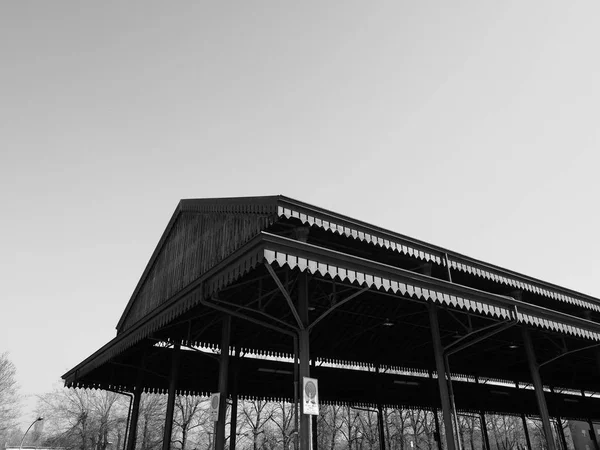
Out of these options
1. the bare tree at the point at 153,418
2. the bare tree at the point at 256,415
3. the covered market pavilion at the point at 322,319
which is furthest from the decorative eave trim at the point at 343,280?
the bare tree at the point at 256,415

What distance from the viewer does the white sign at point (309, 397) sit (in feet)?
29.8

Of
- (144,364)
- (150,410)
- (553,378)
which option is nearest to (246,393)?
(144,364)

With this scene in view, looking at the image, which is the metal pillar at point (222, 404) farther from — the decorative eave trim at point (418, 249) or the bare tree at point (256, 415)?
the bare tree at point (256, 415)

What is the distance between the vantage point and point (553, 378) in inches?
1133

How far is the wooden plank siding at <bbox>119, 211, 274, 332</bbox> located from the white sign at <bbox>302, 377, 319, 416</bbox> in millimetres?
3856

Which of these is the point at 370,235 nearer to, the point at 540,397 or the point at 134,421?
the point at 540,397

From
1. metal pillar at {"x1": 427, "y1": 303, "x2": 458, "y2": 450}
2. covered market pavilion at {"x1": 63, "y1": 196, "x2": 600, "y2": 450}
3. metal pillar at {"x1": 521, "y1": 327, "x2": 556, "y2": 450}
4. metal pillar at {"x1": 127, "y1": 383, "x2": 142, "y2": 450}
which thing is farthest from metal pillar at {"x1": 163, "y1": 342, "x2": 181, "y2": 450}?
metal pillar at {"x1": 521, "y1": 327, "x2": 556, "y2": 450}

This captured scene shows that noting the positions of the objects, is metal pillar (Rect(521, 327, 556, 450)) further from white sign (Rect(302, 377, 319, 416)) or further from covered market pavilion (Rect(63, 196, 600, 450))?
white sign (Rect(302, 377, 319, 416))

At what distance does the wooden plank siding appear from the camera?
13.3 meters

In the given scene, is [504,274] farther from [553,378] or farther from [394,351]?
[553,378]

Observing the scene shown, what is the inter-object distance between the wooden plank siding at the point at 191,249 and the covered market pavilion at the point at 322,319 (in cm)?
7

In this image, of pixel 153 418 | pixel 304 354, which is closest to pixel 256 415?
pixel 153 418

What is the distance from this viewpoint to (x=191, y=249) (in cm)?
1689

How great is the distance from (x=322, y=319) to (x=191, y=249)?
5.17 meters
